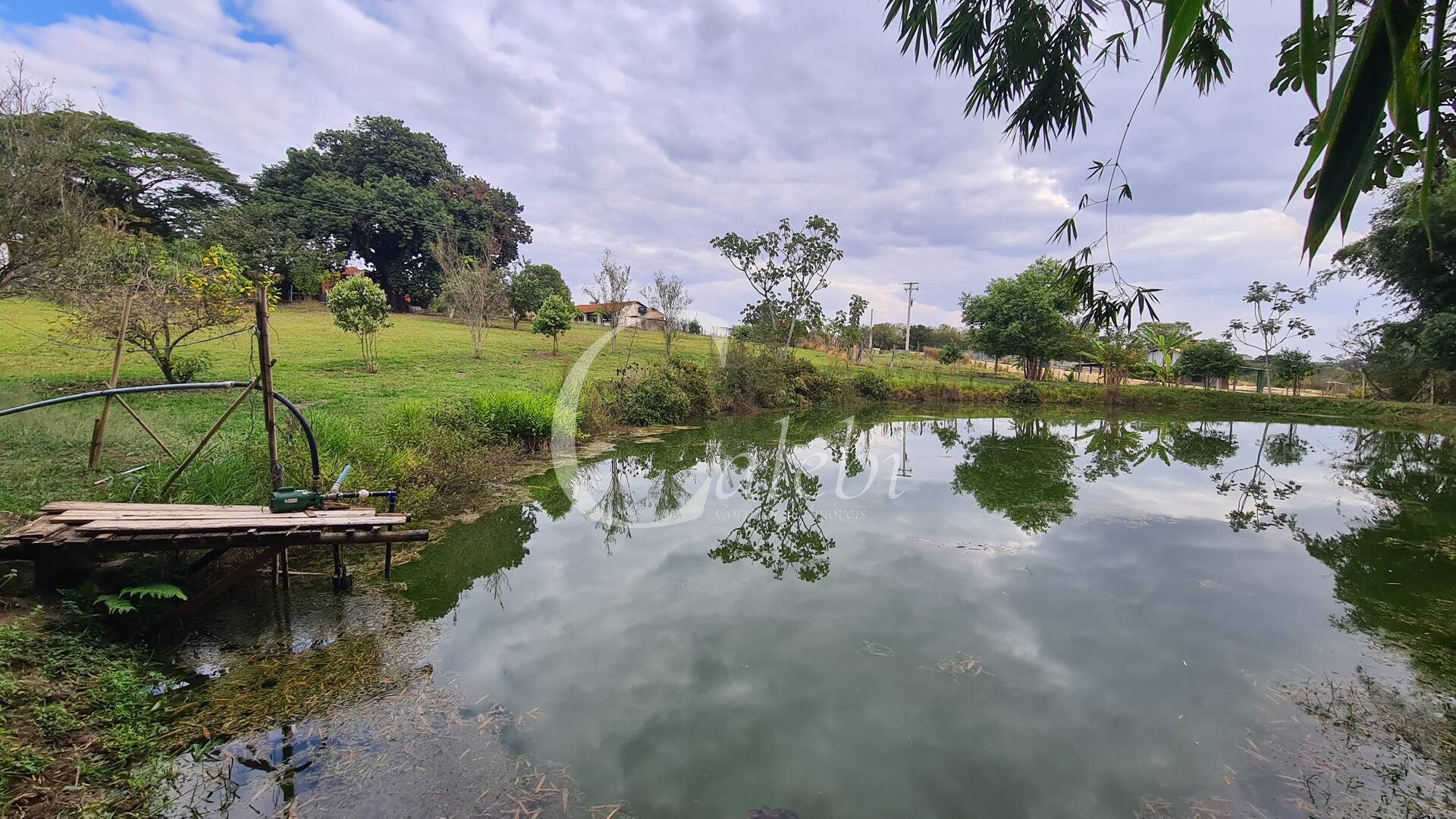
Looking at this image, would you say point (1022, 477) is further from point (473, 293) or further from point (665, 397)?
point (473, 293)

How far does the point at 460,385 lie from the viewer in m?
12.4

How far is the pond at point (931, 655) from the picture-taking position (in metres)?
2.58

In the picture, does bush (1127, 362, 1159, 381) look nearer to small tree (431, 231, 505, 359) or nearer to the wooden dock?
small tree (431, 231, 505, 359)

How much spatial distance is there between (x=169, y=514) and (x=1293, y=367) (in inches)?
1284

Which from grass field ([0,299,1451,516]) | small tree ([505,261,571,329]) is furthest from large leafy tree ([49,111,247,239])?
small tree ([505,261,571,329])

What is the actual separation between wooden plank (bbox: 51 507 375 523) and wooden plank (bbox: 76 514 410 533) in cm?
7

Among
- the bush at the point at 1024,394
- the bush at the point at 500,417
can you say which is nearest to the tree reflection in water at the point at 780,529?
the bush at the point at 500,417

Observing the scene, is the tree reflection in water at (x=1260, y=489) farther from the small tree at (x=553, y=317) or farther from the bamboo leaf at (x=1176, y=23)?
the small tree at (x=553, y=317)

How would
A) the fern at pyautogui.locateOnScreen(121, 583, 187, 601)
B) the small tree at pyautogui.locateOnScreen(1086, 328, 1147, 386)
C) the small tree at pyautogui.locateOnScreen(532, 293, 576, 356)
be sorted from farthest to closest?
the small tree at pyautogui.locateOnScreen(1086, 328, 1147, 386) < the small tree at pyautogui.locateOnScreen(532, 293, 576, 356) < the fern at pyautogui.locateOnScreen(121, 583, 187, 601)

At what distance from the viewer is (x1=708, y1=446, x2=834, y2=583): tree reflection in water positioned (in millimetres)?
5309

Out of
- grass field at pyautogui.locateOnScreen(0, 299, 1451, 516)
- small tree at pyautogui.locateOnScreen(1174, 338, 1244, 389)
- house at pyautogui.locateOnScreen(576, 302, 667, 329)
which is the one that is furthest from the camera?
small tree at pyautogui.locateOnScreen(1174, 338, 1244, 389)

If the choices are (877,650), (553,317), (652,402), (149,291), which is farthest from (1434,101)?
(553,317)

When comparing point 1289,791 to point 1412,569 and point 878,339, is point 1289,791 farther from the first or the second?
point 878,339

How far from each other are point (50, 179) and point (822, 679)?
9.44 meters
